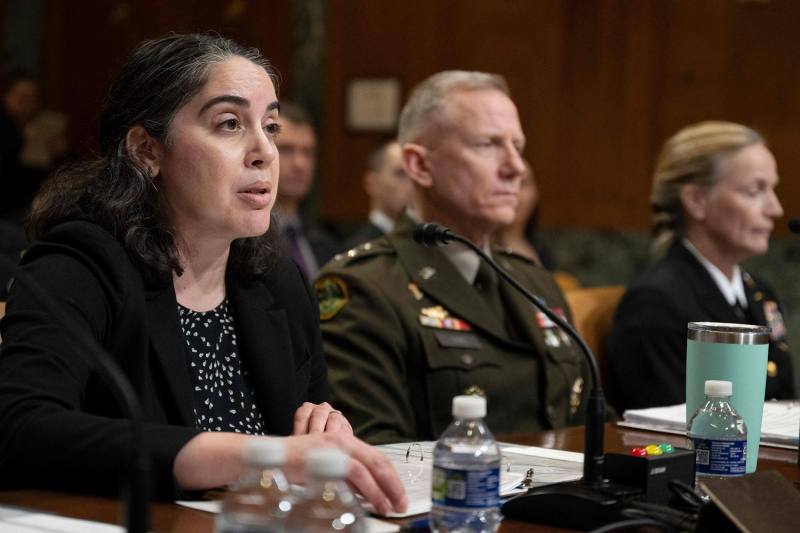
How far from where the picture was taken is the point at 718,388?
180 cm

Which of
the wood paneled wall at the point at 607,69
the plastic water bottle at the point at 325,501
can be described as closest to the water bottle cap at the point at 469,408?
the plastic water bottle at the point at 325,501

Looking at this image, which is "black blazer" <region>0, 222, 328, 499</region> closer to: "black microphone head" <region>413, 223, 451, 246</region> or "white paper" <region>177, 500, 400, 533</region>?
"white paper" <region>177, 500, 400, 533</region>

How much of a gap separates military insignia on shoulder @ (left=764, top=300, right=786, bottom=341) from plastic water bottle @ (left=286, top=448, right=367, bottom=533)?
9.35 ft

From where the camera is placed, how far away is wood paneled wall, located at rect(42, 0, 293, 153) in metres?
8.00

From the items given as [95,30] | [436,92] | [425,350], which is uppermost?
[95,30]

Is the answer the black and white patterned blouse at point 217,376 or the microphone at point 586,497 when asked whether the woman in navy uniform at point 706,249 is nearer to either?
the black and white patterned blouse at point 217,376

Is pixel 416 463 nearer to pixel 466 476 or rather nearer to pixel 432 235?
pixel 432 235

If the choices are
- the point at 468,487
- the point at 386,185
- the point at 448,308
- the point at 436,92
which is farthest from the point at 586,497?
the point at 386,185

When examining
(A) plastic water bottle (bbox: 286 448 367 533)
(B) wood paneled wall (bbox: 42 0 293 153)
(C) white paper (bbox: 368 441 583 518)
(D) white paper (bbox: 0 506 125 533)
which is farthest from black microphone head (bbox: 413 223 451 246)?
(B) wood paneled wall (bbox: 42 0 293 153)

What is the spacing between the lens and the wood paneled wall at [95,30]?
8.00 m

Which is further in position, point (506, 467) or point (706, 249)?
point (706, 249)

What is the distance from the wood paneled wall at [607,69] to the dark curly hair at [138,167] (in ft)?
12.9

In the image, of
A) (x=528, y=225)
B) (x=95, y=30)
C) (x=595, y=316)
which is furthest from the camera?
(x=95, y=30)

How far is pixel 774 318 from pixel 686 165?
21.8 inches
